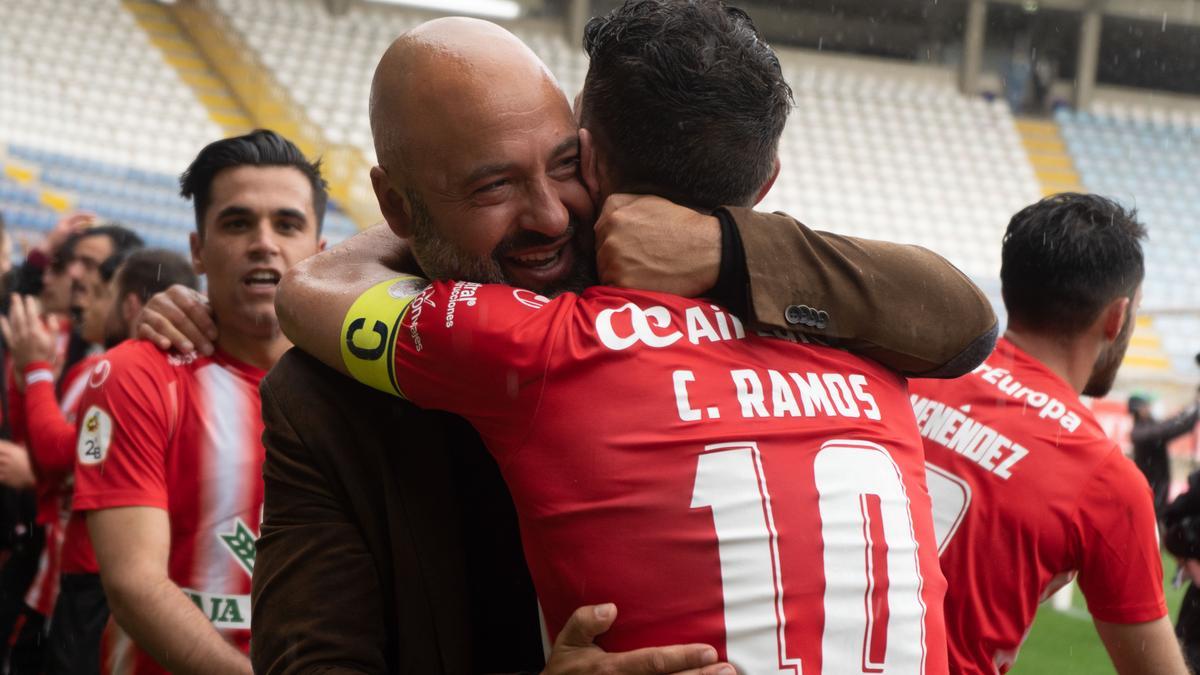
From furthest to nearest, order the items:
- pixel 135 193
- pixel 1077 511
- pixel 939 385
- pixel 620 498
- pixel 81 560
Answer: pixel 135 193 < pixel 81 560 < pixel 939 385 < pixel 1077 511 < pixel 620 498

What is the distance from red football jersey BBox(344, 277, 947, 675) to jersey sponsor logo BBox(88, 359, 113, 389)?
56.5 inches

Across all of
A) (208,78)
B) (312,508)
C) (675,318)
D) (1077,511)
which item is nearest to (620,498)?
(675,318)

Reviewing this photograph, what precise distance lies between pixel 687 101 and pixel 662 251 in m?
0.21

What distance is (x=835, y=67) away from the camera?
20844 mm

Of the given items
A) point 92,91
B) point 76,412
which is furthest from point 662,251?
point 92,91

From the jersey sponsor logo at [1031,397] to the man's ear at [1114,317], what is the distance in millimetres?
309

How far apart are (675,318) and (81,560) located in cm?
254

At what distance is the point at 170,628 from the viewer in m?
2.40

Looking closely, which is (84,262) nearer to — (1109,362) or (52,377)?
(52,377)

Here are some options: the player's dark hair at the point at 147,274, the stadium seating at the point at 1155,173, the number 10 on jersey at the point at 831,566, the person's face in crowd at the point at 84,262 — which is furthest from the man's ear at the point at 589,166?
the stadium seating at the point at 1155,173

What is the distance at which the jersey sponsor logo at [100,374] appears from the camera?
2.81 metres

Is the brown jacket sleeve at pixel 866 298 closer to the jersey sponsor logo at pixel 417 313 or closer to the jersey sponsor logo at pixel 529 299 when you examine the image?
the jersey sponsor logo at pixel 529 299

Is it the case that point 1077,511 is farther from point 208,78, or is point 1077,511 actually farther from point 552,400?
point 208,78

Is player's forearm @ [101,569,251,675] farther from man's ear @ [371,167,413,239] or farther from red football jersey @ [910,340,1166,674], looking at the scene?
red football jersey @ [910,340,1166,674]
